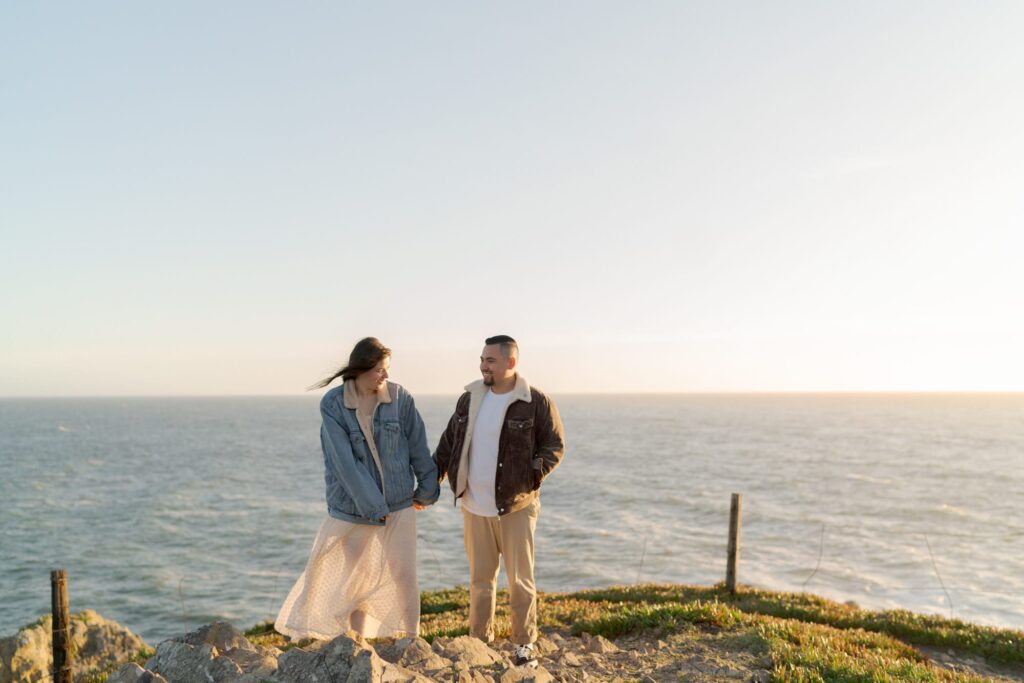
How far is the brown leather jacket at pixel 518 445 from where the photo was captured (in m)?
7.02

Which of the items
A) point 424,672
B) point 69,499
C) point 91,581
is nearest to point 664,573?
point 91,581

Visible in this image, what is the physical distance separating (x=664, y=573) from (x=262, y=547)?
1625 cm

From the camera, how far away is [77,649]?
497 inches

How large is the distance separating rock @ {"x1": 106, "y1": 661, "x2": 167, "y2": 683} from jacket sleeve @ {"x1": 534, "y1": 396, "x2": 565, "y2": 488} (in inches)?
137

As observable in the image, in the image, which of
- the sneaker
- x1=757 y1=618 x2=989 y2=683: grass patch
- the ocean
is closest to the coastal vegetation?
x1=757 y1=618 x2=989 y2=683: grass patch

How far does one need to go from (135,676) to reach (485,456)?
3333mm

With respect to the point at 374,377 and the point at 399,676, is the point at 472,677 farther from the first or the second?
the point at 374,377

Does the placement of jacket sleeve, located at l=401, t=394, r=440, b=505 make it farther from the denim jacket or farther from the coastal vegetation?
the coastal vegetation

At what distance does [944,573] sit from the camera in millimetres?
26484

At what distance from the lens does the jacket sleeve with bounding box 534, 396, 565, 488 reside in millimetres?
7066

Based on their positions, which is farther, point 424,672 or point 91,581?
point 91,581

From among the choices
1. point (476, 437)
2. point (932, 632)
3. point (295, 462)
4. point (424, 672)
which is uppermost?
point (476, 437)

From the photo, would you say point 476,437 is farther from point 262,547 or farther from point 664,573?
point 262,547

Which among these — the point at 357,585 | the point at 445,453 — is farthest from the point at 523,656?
the point at 445,453
